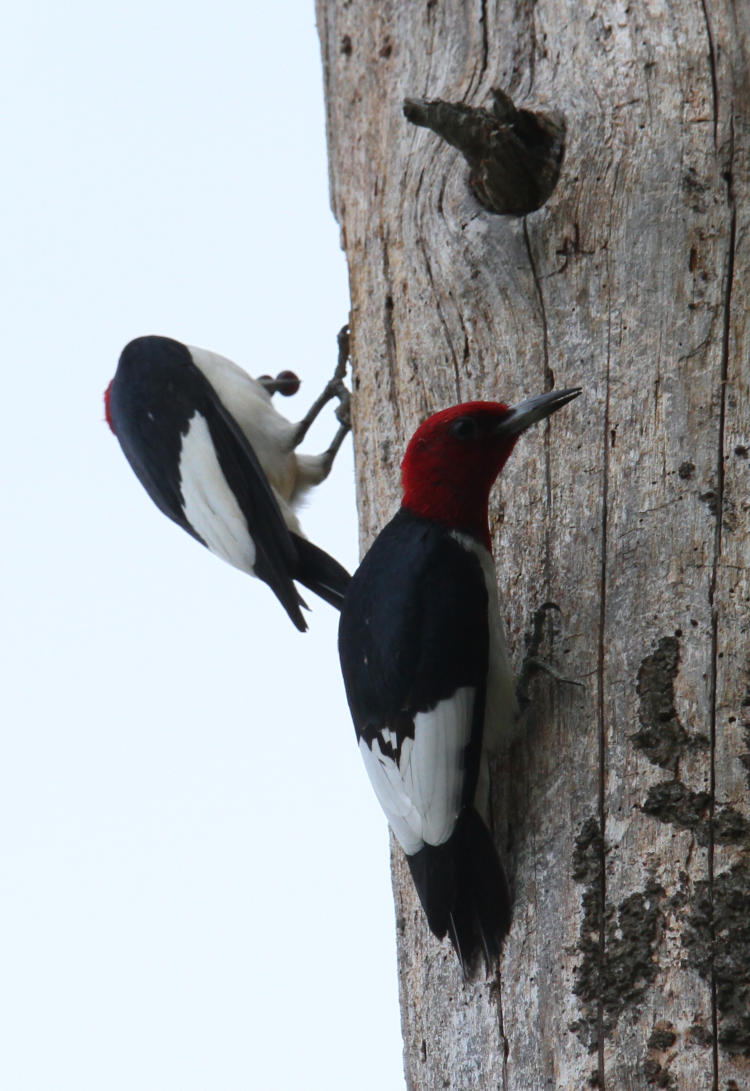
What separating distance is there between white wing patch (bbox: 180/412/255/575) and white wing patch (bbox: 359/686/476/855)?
120 cm

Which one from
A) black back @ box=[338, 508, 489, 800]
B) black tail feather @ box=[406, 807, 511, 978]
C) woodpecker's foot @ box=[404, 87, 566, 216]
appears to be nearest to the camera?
black tail feather @ box=[406, 807, 511, 978]

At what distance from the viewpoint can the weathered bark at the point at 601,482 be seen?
2018mm

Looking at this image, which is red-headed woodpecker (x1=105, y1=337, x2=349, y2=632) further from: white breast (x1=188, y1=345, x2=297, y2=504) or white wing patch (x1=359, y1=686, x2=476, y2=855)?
white wing patch (x1=359, y1=686, x2=476, y2=855)

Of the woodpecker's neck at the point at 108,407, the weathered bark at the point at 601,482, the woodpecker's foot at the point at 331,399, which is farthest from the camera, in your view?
the woodpecker's neck at the point at 108,407

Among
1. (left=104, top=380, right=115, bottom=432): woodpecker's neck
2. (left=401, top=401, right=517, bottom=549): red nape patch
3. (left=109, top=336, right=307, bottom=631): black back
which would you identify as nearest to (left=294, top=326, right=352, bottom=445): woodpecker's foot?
(left=109, top=336, right=307, bottom=631): black back

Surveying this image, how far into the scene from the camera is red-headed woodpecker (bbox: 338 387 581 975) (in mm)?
2230

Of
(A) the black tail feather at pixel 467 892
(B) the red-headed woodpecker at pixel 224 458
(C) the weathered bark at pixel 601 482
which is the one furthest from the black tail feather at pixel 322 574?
(A) the black tail feather at pixel 467 892

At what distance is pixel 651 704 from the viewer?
7.14ft

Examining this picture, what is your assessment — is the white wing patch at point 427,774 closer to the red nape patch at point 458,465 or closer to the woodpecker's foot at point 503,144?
the red nape patch at point 458,465

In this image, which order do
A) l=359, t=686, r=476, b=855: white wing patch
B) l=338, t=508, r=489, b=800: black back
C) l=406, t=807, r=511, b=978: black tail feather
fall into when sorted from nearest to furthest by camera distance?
l=406, t=807, r=511, b=978: black tail feather
l=359, t=686, r=476, b=855: white wing patch
l=338, t=508, r=489, b=800: black back

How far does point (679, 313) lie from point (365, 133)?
1149mm

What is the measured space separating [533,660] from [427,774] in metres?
0.28

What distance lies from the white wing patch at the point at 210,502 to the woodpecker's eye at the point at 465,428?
101 centimetres

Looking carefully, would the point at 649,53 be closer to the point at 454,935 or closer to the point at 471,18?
the point at 471,18
